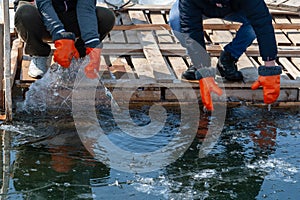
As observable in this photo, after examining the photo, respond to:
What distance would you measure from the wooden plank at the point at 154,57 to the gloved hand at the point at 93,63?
1.81 ft

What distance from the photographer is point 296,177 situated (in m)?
4.14

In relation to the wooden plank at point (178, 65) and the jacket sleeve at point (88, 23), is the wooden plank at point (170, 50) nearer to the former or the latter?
the wooden plank at point (178, 65)

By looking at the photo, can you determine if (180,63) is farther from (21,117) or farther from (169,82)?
(21,117)

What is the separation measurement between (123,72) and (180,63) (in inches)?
21.7

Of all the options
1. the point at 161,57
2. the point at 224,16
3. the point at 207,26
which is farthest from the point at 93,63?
the point at 207,26

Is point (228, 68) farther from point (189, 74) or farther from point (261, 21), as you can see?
point (261, 21)

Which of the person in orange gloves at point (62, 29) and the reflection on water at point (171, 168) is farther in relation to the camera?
the person in orange gloves at point (62, 29)

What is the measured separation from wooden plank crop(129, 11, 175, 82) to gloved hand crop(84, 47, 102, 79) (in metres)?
0.55

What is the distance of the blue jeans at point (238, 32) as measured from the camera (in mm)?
5395

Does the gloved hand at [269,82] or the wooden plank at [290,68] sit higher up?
the gloved hand at [269,82]

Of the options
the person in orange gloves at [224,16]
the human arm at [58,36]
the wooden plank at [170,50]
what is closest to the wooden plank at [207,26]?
the wooden plank at [170,50]

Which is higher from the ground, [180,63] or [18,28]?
[18,28]

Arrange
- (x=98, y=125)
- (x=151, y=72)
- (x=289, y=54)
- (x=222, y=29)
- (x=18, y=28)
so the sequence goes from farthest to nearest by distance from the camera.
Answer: (x=222, y=29), (x=289, y=54), (x=151, y=72), (x=18, y=28), (x=98, y=125)

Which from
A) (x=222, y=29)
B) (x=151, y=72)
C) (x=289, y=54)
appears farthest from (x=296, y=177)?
(x=222, y=29)
